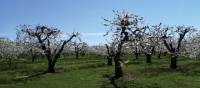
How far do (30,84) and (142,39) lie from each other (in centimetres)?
2775

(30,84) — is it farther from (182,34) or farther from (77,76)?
(182,34)

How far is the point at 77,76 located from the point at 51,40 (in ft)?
74.7

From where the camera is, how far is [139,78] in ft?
205

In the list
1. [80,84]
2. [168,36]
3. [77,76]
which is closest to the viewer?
[80,84]

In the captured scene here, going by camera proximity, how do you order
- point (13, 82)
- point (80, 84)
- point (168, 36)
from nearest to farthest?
point (80, 84) → point (13, 82) → point (168, 36)

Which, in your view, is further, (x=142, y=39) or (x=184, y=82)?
(x=142, y=39)

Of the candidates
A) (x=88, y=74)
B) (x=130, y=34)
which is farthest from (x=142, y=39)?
(x=88, y=74)

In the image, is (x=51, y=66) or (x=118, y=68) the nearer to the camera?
(x=118, y=68)

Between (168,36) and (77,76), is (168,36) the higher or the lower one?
the higher one

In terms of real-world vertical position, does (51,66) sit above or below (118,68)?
above

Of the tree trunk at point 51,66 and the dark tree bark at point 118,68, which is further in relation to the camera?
the tree trunk at point 51,66

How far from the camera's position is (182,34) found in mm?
86000

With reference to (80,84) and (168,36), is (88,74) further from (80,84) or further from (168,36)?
(168,36)

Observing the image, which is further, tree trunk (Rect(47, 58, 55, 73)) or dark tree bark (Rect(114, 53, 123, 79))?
tree trunk (Rect(47, 58, 55, 73))
